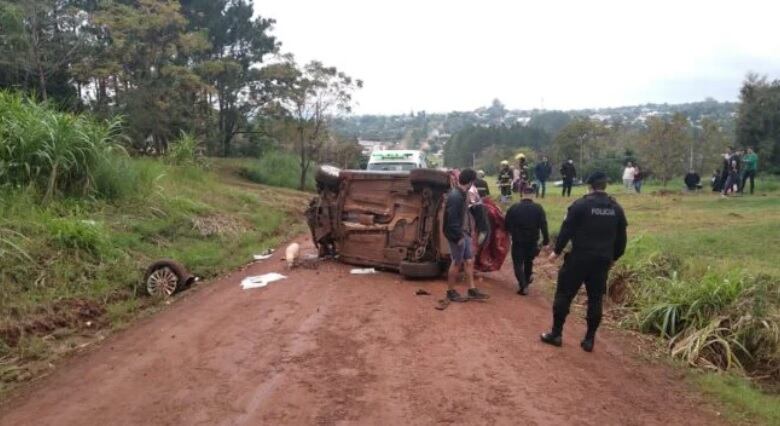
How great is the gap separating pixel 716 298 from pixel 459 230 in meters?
3.27

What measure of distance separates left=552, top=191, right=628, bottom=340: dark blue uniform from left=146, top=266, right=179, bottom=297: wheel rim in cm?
548

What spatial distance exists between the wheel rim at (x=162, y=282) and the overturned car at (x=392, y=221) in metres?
2.87

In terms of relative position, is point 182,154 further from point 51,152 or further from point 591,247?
point 591,247

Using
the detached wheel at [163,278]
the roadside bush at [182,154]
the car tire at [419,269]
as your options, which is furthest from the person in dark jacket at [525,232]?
the roadside bush at [182,154]

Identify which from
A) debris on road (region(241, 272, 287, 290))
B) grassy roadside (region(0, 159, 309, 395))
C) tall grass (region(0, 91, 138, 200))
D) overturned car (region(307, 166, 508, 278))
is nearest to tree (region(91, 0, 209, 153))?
grassy roadside (region(0, 159, 309, 395))

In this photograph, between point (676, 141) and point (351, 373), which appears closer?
point (351, 373)

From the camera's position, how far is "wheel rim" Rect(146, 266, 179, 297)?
31.7 ft

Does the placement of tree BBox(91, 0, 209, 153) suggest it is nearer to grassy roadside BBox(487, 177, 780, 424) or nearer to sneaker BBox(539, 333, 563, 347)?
grassy roadside BBox(487, 177, 780, 424)

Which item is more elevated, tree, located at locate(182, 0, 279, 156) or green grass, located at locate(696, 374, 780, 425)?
tree, located at locate(182, 0, 279, 156)

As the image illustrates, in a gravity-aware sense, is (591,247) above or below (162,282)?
above

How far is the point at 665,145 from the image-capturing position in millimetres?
34500

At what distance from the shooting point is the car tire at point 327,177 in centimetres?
1161

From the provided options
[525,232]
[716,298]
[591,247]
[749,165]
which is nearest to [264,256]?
[525,232]

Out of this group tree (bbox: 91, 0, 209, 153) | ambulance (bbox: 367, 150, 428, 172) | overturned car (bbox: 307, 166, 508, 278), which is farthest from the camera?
tree (bbox: 91, 0, 209, 153)
